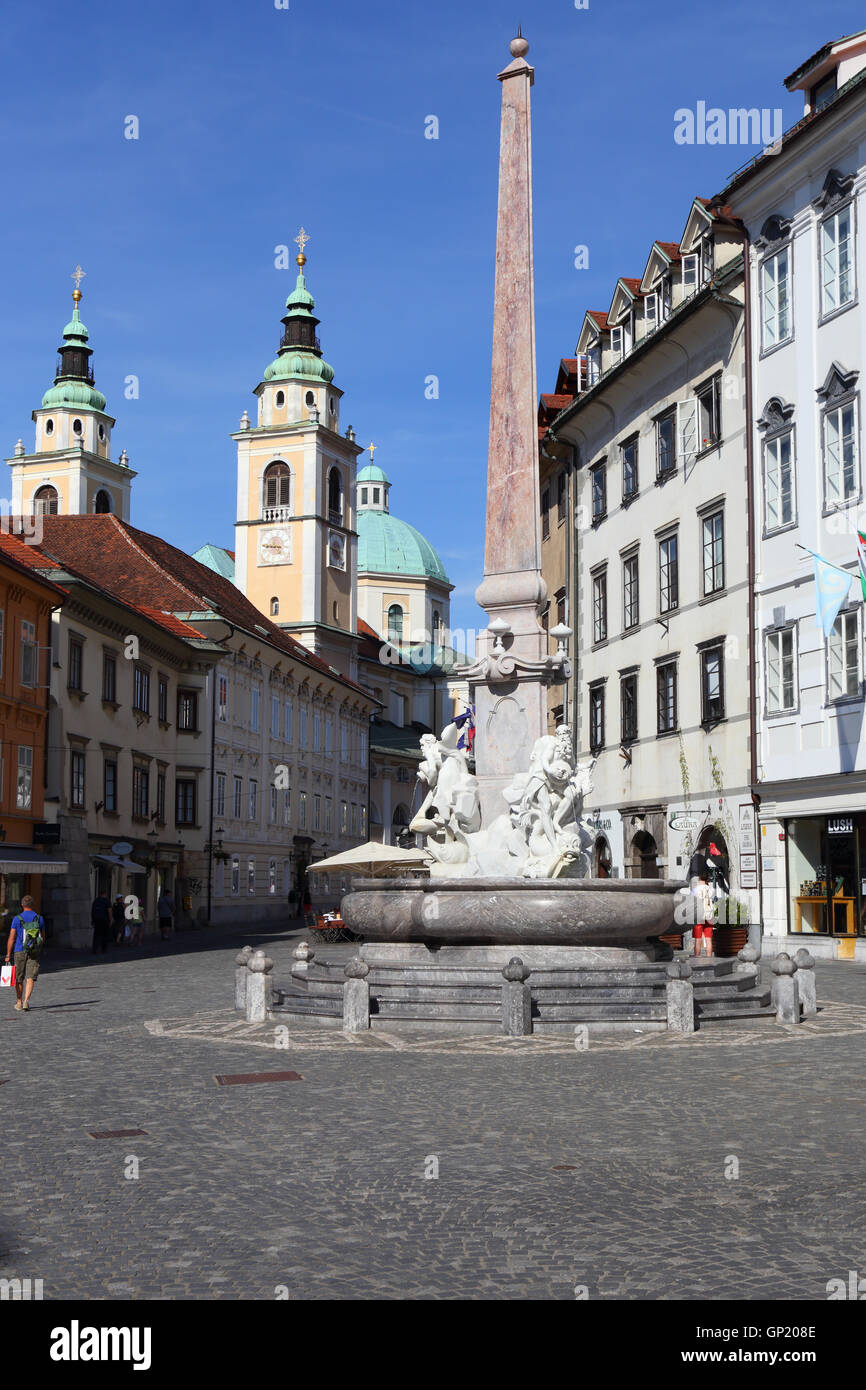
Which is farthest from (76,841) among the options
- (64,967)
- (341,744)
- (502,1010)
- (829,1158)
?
(341,744)

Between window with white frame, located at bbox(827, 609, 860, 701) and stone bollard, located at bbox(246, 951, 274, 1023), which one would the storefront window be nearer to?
window with white frame, located at bbox(827, 609, 860, 701)

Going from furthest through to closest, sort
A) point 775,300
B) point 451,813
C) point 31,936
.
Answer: point 775,300
point 451,813
point 31,936

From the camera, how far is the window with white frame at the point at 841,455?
2814 centimetres

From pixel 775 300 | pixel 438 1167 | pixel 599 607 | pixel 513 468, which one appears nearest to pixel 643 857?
pixel 599 607

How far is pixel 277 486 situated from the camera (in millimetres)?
87938

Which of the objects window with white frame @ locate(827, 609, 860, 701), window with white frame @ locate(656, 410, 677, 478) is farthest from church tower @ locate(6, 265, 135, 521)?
window with white frame @ locate(827, 609, 860, 701)

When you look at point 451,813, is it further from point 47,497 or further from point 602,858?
point 47,497

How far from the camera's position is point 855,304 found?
92.6 feet

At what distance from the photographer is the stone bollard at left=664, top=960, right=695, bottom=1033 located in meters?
15.1

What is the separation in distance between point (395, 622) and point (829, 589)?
9884cm

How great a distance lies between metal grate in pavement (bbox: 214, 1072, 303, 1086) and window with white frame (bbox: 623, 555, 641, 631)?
27.4 metres

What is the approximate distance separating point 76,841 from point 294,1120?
28675 millimetres

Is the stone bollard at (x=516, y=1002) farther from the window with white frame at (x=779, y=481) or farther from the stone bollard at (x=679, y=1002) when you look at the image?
the window with white frame at (x=779, y=481)

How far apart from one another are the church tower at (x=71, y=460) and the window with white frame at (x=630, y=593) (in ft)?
179
